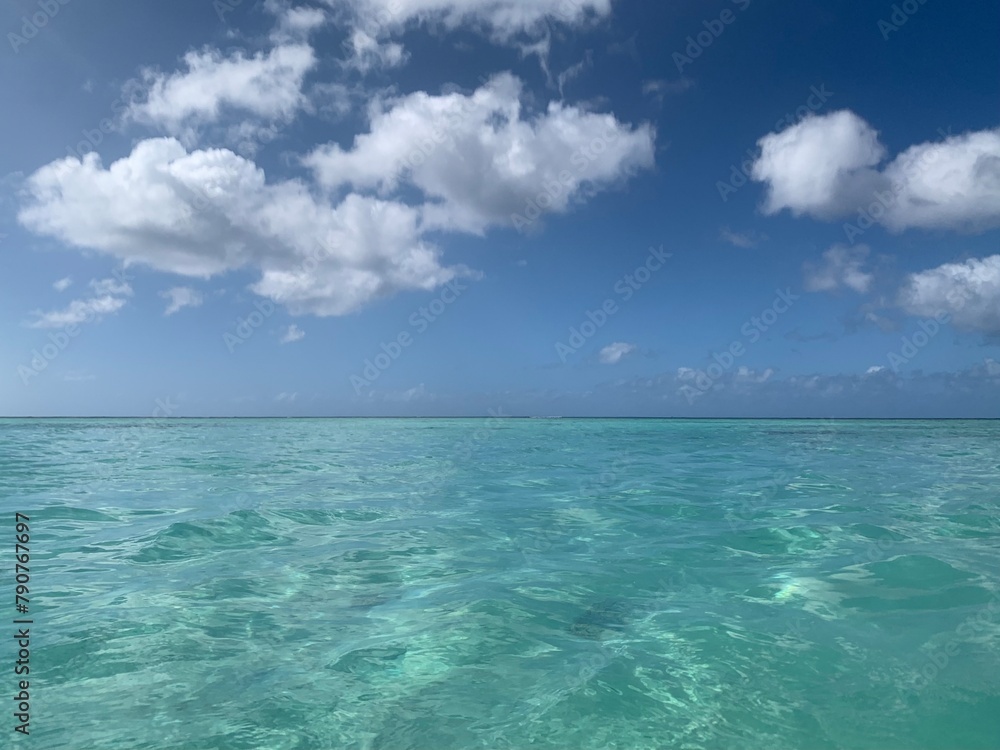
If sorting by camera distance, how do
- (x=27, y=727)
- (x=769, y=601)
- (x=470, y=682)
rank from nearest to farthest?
(x=27, y=727) < (x=470, y=682) < (x=769, y=601)

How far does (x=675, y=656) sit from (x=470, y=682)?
2.15m

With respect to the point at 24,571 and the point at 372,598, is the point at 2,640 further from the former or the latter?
the point at 372,598

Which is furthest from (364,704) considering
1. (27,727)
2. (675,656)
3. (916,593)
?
(916,593)

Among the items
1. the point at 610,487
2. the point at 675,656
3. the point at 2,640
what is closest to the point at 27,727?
the point at 2,640

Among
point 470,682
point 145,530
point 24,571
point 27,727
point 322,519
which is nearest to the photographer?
point 27,727

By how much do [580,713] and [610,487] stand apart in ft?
45.4

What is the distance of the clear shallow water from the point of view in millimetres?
Answer: 4754

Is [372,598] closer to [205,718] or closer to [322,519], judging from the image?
[205,718]

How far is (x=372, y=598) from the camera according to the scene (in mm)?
7820

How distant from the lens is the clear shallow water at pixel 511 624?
4754 mm

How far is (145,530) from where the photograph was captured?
1162 cm

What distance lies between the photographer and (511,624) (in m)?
6.85

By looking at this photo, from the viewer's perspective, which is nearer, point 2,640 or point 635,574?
point 2,640

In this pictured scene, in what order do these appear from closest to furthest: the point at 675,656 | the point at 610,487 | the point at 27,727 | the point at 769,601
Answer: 1. the point at 27,727
2. the point at 675,656
3. the point at 769,601
4. the point at 610,487
